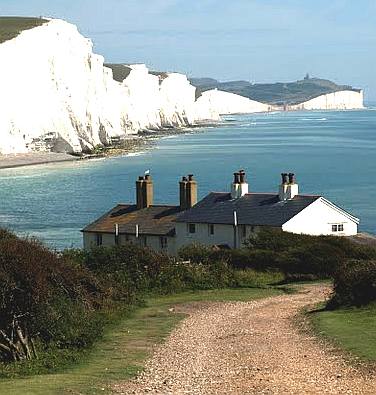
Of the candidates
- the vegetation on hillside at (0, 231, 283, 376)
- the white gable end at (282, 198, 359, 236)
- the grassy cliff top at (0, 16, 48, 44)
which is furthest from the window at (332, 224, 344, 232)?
the grassy cliff top at (0, 16, 48, 44)

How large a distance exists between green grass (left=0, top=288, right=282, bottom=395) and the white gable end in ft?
22.1

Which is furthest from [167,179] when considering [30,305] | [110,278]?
[30,305]

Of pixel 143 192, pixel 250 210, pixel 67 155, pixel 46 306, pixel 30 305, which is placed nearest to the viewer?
pixel 30 305

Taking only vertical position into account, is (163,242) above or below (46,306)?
below

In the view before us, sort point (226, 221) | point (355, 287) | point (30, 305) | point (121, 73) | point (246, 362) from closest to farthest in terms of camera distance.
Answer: point (246, 362) → point (30, 305) → point (355, 287) → point (226, 221) → point (121, 73)

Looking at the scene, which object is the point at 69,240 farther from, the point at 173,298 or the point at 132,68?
the point at 132,68

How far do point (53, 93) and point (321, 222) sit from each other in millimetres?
74715

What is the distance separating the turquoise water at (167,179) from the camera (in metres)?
51.3

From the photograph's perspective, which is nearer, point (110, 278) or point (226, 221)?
point (110, 278)

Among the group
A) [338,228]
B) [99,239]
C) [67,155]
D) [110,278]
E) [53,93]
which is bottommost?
[67,155]

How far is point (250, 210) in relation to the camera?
30828 mm

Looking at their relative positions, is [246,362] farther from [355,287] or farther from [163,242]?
[163,242]

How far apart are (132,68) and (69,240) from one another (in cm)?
13326

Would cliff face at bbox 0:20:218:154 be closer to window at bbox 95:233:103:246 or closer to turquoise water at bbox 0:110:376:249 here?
turquoise water at bbox 0:110:376:249
